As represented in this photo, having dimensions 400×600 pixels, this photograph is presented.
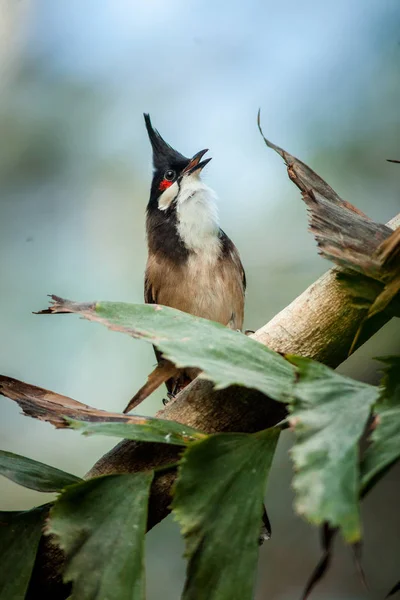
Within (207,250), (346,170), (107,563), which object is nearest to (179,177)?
(207,250)

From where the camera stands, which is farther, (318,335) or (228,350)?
(318,335)

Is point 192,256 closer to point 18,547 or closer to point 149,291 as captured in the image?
point 149,291

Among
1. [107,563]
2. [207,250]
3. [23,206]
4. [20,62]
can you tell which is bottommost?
[107,563]

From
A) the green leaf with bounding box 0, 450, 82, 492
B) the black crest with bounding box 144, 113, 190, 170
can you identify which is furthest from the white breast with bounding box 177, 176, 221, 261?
the green leaf with bounding box 0, 450, 82, 492

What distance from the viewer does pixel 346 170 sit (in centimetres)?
228

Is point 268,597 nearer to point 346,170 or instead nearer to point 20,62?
point 346,170

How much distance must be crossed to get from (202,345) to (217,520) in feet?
0.43

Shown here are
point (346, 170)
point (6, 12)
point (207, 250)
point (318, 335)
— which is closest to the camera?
point (318, 335)

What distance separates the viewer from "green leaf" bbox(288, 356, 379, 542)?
0.33m

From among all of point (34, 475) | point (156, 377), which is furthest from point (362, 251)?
point (34, 475)

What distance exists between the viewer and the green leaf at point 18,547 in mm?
553

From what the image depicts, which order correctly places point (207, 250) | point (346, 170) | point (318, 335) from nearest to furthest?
1. point (318, 335)
2. point (207, 250)
3. point (346, 170)

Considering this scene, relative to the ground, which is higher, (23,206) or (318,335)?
(23,206)

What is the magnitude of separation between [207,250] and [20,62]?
127 cm
